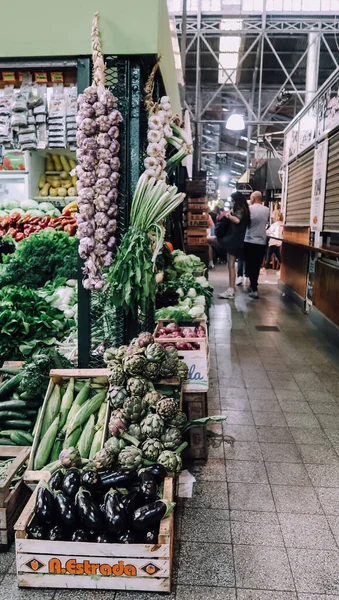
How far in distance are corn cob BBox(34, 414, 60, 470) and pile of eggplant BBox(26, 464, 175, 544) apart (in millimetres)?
395

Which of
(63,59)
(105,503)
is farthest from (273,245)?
(105,503)

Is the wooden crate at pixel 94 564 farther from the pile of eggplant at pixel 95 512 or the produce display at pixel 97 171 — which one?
the produce display at pixel 97 171

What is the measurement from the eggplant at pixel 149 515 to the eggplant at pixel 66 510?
28 cm

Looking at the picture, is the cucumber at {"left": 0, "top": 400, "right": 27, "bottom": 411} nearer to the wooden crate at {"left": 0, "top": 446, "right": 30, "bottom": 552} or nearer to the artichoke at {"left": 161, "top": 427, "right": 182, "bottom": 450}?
the wooden crate at {"left": 0, "top": 446, "right": 30, "bottom": 552}

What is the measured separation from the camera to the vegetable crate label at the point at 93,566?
7.50ft

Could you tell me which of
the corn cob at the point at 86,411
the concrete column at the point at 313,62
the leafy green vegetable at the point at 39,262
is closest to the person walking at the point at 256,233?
the leafy green vegetable at the point at 39,262

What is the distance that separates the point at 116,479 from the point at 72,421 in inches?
24.7

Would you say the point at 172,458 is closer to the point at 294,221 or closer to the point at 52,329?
the point at 52,329

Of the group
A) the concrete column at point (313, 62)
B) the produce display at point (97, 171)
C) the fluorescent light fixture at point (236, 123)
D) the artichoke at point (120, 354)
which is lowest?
the artichoke at point (120, 354)

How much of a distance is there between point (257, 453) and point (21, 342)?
1.97 m

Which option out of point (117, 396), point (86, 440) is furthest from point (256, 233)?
point (86, 440)

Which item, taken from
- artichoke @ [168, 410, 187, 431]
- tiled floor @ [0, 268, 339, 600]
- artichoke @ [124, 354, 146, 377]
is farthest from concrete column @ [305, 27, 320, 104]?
artichoke @ [168, 410, 187, 431]

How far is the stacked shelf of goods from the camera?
307 inches

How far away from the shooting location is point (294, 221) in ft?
33.5
